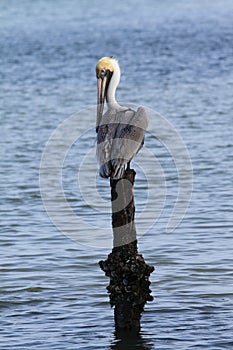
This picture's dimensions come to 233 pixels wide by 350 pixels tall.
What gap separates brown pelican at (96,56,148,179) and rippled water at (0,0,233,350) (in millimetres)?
1614

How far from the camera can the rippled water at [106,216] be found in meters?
9.14

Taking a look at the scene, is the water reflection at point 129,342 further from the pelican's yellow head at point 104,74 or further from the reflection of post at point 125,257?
the pelican's yellow head at point 104,74

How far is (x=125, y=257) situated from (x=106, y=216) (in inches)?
190

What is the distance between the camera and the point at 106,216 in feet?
42.9

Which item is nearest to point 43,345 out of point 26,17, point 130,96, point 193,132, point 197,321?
point 197,321

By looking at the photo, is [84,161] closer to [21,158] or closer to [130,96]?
[21,158]

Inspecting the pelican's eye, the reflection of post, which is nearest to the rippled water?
the reflection of post

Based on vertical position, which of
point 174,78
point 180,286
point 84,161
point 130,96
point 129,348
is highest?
point 174,78

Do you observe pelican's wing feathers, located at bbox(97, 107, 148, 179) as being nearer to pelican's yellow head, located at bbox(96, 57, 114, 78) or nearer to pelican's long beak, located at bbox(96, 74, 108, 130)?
pelican's long beak, located at bbox(96, 74, 108, 130)

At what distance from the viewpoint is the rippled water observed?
914 cm

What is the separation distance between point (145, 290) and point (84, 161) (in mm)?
8499

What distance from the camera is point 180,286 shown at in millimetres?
10266

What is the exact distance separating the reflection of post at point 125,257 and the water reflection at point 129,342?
1.39 ft

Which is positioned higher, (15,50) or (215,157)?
(15,50)
